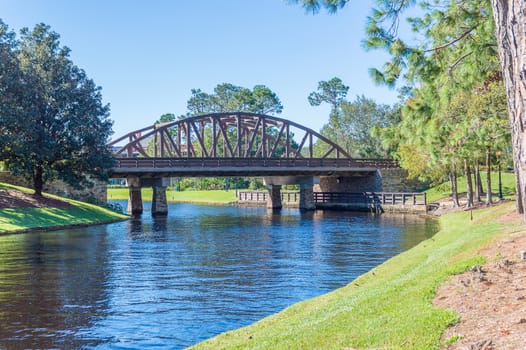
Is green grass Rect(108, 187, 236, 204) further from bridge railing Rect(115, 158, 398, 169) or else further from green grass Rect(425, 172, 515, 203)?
green grass Rect(425, 172, 515, 203)

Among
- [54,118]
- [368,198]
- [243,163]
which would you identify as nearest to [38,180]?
[54,118]

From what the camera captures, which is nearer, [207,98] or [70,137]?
[70,137]

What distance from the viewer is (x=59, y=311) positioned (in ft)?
49.4

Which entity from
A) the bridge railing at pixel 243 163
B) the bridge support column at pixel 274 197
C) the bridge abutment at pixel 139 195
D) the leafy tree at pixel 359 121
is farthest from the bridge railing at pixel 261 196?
the bridge abutment at pixel 139 195

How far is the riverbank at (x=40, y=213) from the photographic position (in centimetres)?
3606

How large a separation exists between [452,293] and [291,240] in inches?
877

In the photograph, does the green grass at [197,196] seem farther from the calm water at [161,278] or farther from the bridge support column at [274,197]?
the calm water at [161,278]

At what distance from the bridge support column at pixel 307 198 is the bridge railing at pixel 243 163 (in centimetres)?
265

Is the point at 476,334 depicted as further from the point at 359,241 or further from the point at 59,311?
the point at 359,241

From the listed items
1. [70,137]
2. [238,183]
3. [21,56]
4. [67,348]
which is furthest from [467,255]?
[238,183]

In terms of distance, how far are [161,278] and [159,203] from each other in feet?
126

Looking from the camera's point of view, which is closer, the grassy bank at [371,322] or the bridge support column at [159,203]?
the grassy bank at [371,322]

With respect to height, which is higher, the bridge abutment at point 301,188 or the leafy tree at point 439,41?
the leafy tree at point 439,41

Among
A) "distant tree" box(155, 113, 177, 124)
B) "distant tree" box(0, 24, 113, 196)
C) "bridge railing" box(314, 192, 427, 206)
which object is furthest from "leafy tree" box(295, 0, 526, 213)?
"distant tree" box(155, 113, 177, 124)
